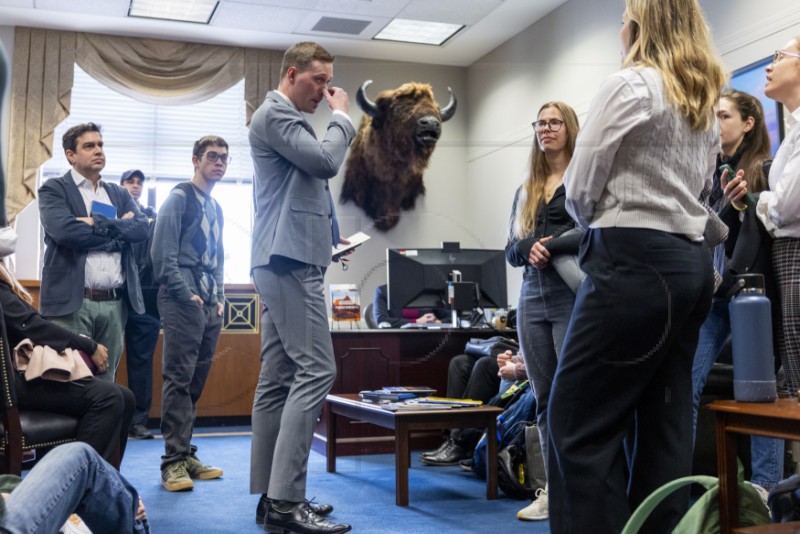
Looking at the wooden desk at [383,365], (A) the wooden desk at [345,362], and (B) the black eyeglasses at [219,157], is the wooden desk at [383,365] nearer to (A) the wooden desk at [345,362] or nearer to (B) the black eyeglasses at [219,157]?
(A) the wooden desk at [345,362]

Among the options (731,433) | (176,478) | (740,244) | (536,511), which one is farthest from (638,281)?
(176,478)

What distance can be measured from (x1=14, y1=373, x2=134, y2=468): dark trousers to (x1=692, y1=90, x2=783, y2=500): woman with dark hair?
156 centimetres

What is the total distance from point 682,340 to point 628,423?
188mm

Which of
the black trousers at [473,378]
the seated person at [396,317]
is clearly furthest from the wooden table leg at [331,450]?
the seated person at [396,317]

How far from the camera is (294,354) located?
2117 millimetres

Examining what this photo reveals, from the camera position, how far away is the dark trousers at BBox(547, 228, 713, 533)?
145 centimetres

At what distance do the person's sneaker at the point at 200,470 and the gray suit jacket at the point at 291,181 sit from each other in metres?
0.98

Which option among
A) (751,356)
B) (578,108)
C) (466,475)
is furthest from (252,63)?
(466,475)

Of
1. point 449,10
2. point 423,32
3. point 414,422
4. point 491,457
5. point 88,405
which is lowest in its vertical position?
point 491,457

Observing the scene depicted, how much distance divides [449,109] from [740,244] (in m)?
0.99

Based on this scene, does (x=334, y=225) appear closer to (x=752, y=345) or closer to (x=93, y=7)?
(x=93, y=7)

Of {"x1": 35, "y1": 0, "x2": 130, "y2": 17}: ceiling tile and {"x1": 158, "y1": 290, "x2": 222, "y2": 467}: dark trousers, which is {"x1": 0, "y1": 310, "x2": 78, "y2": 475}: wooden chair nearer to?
{"x1": 158, "y1": 290, "x2": 222, "y2": 467}: dark trousers

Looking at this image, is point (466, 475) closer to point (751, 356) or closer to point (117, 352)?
point (117, 352)

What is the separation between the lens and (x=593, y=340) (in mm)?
1458
